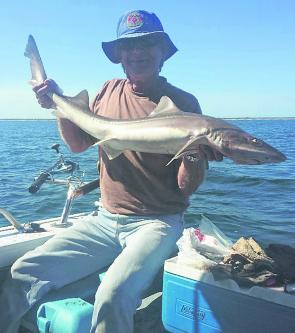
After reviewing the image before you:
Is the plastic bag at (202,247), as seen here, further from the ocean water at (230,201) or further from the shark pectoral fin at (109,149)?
the ocean water at (230,201)

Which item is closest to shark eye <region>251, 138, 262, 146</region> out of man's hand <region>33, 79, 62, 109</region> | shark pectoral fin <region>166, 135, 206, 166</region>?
shark pectoral fin <region>166, 135, 206, 166</region>

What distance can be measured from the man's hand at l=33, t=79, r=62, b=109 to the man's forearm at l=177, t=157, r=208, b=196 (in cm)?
157

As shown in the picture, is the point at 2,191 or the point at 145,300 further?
the point at 2,191

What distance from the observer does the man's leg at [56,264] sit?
442 centimetres

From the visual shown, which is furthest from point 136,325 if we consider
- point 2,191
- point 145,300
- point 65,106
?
point 2,191

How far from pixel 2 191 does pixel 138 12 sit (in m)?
12.2

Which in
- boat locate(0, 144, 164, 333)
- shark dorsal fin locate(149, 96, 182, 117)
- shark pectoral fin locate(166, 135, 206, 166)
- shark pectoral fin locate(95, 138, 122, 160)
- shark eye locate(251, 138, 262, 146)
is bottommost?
boat locate(0, 144, 164, 333)

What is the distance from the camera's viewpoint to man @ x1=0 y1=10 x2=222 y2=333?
4.34 meters

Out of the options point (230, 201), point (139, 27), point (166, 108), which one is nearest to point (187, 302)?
point (166, 108)

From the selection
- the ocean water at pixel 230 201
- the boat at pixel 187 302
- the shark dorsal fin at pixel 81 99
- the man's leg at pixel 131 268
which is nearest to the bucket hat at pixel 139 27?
the shark dorsal fin at pixel 81 99

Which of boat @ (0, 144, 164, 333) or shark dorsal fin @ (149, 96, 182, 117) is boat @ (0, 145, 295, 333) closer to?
boat @ (0, 144, 164, 333)

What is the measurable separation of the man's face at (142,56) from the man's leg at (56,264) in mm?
1471

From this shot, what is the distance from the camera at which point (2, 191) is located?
52.5 ft

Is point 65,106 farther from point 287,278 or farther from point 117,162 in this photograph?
point 287,278
